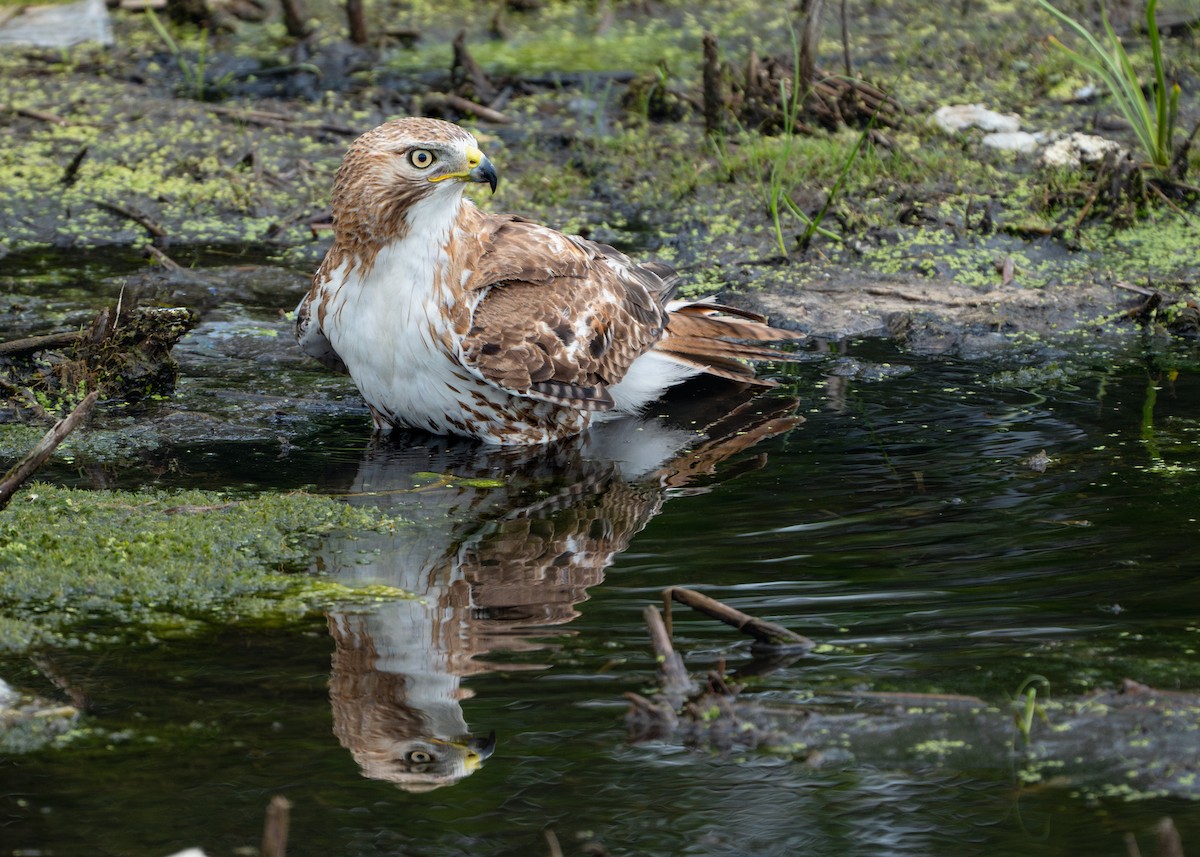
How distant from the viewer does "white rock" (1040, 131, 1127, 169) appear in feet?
29.4

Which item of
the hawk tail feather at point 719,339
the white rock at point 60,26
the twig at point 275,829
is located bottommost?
the hawk tail feather at point 719,339

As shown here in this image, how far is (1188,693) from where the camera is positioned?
3750 mm

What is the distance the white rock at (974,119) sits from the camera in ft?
32.0

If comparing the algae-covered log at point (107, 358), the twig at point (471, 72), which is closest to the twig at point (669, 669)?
the algae-covered log at point (107, 358)

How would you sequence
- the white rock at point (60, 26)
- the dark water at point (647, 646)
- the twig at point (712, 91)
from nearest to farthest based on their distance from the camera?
1. the dark water at point (647, 646)
2. the twig at point (712, 91)
3. the white rock at point (60, 26)

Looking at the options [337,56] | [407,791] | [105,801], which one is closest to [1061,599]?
[407,791]

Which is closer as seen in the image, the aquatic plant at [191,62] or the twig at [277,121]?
the twig at [277,121]

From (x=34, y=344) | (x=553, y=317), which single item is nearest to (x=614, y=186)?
(x=553, y=317)

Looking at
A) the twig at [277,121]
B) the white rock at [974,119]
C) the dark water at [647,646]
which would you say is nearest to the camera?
the dark water at [647,646]

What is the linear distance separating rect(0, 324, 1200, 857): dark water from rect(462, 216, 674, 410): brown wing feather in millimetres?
338

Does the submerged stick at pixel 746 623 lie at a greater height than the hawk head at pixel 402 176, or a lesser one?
lesser

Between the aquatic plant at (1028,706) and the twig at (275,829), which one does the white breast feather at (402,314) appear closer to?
the aquatic plant at (1028,706)

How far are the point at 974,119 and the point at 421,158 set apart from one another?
16.9 ft

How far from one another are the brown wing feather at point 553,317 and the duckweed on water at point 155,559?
1.02 metres
